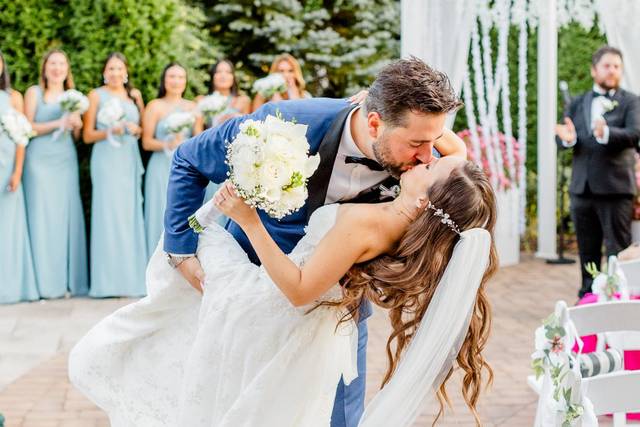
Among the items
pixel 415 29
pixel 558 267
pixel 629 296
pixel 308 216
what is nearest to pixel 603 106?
pixel 415 29

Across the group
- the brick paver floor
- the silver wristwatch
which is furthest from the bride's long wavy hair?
the brick paver floor

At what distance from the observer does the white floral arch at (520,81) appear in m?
9.14

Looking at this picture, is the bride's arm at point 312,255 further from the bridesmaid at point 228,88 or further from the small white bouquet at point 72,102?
the bridesmaid at point 228,88

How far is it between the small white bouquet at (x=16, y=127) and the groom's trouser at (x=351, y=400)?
4.63 metres

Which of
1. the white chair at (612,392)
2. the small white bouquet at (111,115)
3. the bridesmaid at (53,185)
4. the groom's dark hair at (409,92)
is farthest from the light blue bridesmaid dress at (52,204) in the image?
the white chair at (612,392)

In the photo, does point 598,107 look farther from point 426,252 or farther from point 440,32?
point 426,252

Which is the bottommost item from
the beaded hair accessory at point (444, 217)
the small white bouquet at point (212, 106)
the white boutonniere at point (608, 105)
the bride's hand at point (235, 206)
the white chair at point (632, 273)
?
the white chair at point (632, 273)

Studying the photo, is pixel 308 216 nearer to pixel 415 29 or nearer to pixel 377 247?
pixel 377 247

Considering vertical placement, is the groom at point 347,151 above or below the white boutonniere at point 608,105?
above

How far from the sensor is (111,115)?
26.7 feet

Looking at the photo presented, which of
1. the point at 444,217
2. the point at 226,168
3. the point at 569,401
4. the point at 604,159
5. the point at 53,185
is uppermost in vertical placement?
the point at 226,168

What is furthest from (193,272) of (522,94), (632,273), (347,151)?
(522,94)

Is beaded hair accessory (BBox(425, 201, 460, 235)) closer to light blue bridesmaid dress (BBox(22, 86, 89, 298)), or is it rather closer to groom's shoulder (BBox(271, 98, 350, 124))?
groom's shoulder (BBox(271, 98, 350, 124))

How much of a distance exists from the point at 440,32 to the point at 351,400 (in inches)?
218
